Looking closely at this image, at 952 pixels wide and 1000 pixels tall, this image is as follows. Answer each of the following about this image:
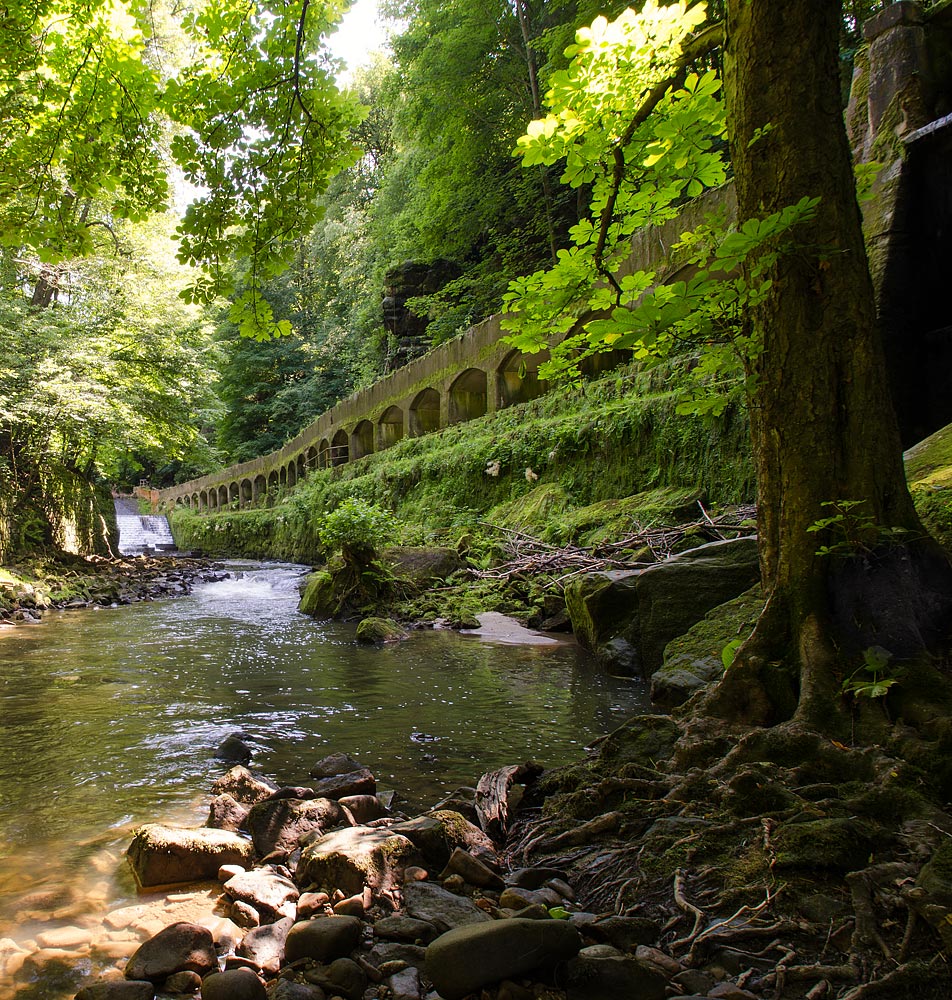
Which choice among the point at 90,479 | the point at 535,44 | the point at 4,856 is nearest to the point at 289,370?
the point at 90,479

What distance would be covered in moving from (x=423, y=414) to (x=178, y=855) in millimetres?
18963

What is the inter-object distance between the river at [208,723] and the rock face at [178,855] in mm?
105

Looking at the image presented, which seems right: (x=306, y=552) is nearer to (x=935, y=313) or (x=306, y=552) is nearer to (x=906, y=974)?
(x=935, y=313)

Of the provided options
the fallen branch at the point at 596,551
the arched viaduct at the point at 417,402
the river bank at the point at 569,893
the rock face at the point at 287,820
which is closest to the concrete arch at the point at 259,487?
the arched viaduct at the point at 417,402

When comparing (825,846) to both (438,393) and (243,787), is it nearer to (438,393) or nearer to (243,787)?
(243,787)

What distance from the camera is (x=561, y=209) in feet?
73.6

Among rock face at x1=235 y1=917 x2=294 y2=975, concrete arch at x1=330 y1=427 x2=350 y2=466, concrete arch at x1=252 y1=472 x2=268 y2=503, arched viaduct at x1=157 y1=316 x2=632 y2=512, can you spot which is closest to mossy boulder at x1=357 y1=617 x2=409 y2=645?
arched viaduct at x1=157 y1=316 x2=632 y2=512

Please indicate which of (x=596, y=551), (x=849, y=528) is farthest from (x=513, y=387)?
(x=849, y=528)

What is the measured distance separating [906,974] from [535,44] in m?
21.6

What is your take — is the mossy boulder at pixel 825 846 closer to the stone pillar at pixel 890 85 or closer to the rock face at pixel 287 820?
the rock face at pixel 287 820

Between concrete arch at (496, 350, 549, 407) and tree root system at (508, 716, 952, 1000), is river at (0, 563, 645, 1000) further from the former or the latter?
concrete arch at (496, 350, 549, 407)

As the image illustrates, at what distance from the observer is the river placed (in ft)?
8.89

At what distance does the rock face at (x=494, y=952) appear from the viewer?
163cm

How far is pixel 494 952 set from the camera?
1658 mm
